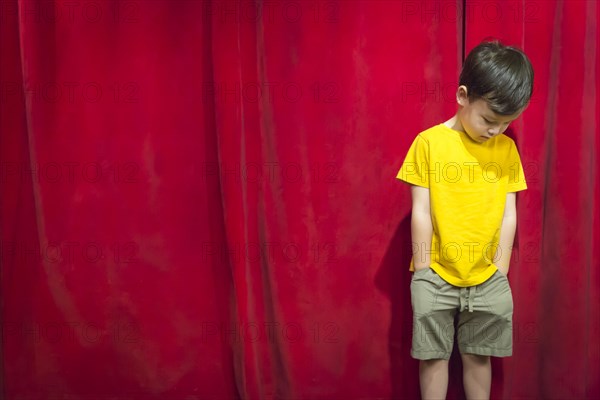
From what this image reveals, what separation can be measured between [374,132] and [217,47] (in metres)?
0.56

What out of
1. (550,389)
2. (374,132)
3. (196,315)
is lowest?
(550,389)

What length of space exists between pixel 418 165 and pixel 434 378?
0.64m

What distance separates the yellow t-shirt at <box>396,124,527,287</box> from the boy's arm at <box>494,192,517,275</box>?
3 cm

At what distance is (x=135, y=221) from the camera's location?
2.02 meters

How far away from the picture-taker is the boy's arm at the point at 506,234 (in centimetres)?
169

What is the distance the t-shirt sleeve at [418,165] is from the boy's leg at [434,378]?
1.78ft

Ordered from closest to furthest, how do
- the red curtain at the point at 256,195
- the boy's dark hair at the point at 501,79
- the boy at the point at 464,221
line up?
the boy's dark hair at the point at 501,79, the boy at the point at 464,221, the red curtain at the point at 256,195

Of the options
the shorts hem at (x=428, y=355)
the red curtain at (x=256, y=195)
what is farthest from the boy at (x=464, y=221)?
the red curtain at (x=256, y=195)

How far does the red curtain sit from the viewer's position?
6.21 ft

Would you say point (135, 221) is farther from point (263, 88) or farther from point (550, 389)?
point (550, 389)

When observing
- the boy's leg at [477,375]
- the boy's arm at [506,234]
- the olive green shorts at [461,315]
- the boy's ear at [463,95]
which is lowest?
the boy's leg at [477,375]

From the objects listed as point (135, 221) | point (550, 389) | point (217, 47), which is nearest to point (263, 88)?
point (217, 47)

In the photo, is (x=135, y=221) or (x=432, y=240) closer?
(x=432, y=240)

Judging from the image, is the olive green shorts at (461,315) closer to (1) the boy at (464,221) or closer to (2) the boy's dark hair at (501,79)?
(1) the boy at (464,221)
